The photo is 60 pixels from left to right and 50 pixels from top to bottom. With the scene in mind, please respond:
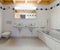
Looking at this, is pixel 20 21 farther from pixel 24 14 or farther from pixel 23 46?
pixel 23 46

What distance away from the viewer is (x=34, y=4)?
8188mm

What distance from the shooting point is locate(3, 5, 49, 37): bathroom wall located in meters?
8.12

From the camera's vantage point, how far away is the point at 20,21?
8.15 metres

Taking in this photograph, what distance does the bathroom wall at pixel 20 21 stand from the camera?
8.12 m

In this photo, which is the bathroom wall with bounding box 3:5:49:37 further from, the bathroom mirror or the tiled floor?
the tiled floor

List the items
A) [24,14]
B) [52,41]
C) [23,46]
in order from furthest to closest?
[24,14] → [23,46] → [52,41]

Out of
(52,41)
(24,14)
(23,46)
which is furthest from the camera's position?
(24,14)

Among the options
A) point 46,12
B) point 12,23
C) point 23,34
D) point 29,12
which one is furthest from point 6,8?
point 46,12

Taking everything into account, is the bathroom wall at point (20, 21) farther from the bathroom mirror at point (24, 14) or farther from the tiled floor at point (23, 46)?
the tiled floor at point (23, 46)

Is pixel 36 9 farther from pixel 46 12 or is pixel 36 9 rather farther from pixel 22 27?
pixel 22 27

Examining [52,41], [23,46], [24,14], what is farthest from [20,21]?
[52,41]

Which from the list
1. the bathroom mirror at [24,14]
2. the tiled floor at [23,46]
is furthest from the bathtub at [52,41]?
the bathroom mirror at [24,14]

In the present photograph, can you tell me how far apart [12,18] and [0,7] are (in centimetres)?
112

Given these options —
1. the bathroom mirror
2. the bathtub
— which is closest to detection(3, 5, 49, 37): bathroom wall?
the bathroom mirror
